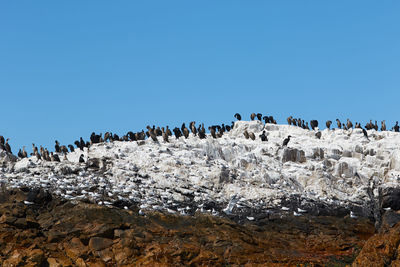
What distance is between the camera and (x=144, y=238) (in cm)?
2492

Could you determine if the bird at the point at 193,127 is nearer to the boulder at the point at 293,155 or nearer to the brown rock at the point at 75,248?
the boulder at the point at 293,155

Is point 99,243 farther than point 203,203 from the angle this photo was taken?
Answer: No

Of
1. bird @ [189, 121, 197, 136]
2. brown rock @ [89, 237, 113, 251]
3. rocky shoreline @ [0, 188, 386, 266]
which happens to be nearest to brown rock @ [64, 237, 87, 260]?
rocky shoreline @ [0, 188, 386, 266]

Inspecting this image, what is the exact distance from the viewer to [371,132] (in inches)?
2003

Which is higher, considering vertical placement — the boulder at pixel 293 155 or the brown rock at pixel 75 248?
the boulder at pixel 293 155

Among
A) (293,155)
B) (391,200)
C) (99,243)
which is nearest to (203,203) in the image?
(99,243)

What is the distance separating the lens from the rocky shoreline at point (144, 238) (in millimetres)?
23812

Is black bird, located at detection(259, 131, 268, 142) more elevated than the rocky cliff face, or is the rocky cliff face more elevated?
black bird, located at detection(259, 131, 268, 142)

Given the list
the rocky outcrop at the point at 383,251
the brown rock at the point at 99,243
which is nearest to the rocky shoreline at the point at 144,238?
the brown rock at the point at 99,243

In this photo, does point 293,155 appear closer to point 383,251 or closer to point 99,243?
point 99,243

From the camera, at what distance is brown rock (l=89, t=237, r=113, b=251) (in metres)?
24.4

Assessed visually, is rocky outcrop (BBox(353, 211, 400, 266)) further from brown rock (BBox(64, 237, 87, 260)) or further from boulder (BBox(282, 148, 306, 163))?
boulder (BBox(282, 148, 306, 163))

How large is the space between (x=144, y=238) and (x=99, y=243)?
197 centimetres

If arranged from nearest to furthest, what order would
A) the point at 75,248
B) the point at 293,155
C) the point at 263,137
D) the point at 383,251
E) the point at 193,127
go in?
the point at 383,251 → the point at 75,248 → the point at 293,155 → the point at 263,137 → the point at 193,127
